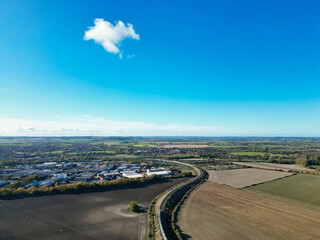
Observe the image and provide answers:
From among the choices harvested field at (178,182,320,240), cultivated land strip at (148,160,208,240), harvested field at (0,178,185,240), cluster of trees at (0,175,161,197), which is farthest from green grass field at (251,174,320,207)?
cluster of trees at (0,175,161,197)

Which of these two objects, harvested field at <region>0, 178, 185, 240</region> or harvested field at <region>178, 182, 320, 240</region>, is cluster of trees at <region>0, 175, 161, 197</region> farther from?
harvested field at <region>178, 182, 320, 240</region>

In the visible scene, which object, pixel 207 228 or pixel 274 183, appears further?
pixel 274 183

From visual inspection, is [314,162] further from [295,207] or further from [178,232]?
[178,232]

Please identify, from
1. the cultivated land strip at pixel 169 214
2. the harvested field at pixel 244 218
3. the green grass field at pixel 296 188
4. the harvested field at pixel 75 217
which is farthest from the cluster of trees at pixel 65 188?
the green grass field at pixel 296 188

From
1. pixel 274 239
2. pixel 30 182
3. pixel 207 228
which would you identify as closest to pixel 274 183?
pixel 274 239

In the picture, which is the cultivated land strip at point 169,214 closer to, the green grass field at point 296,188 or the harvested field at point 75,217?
the harvested field at point 75,217

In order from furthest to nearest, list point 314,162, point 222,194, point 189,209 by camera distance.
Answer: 1. point 314,162
2. point 222,194
3. point 189,209

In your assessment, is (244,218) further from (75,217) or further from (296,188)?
(75,217)
